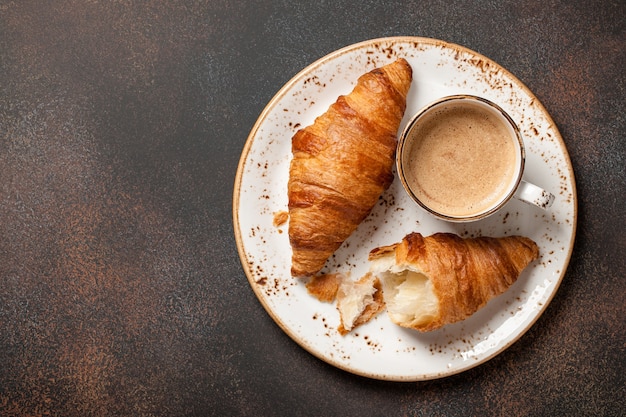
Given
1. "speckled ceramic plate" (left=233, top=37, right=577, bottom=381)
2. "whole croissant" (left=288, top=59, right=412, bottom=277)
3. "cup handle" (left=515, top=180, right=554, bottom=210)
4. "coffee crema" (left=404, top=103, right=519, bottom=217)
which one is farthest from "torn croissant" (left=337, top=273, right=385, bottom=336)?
"cup handle" (left=515, top=180, right=554, bottom=210)

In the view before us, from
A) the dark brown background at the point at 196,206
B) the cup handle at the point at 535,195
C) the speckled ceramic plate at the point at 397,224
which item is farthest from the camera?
the dark brown background at the point at 196,206

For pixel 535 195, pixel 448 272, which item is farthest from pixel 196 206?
pixel 535 195

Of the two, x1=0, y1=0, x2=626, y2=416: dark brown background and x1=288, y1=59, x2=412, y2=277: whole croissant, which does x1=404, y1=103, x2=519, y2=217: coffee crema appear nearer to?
x1=288, y1=59, x2=412, y2=277: whole croissant

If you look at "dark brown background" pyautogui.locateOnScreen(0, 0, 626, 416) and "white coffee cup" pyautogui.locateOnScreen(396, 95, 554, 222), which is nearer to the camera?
"white coffee cup" pyautogui.locateOnScreen(396, 95, 554, 222)

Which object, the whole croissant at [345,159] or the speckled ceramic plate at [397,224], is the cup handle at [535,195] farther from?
the whole croissant at [345,159]

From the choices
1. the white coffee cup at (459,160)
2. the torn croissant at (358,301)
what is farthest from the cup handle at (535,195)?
the torn croissant at (358,301)

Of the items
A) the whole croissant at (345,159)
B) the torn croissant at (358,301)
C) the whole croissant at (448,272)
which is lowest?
the torn croissant at (358,301)

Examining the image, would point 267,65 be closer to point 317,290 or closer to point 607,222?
point 317,290

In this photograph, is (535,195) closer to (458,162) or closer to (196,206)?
(458,162)
